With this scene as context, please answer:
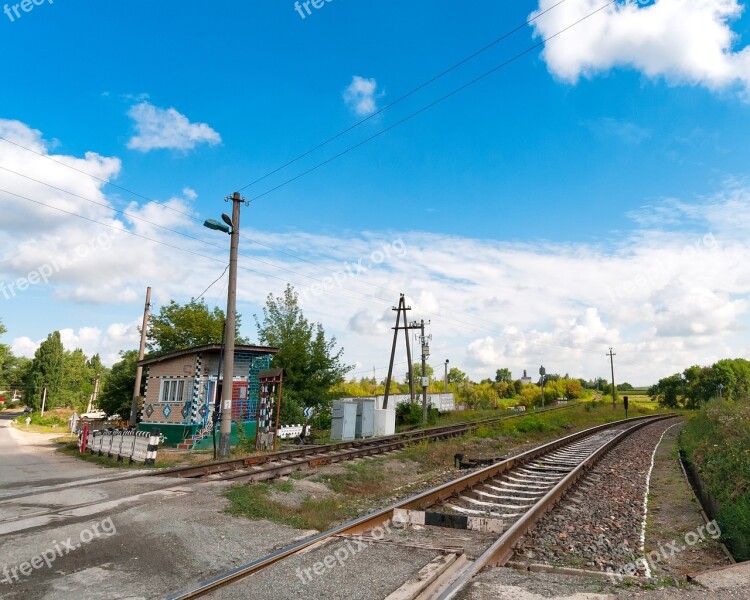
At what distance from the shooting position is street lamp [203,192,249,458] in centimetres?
1648

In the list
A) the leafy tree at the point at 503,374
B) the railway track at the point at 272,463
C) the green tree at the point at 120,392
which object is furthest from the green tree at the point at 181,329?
the leafy tree at the point at 503,374

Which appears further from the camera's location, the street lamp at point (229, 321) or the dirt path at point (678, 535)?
the street lamp at point (229, 321)

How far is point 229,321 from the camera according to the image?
1748 cm

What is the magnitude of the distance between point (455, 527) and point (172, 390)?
1978 centimetres

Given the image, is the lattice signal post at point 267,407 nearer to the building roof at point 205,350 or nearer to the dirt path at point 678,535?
the building roof at point 205,350

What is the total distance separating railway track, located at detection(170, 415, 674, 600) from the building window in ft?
53.5

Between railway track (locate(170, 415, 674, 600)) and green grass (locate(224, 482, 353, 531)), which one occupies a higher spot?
railway track (locate(170, 415, 674, 600))

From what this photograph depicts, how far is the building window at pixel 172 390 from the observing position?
23.5m

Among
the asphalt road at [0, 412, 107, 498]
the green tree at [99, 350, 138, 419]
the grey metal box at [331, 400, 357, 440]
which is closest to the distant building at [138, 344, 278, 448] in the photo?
the grey metal box at [331, 400, 357, 440]

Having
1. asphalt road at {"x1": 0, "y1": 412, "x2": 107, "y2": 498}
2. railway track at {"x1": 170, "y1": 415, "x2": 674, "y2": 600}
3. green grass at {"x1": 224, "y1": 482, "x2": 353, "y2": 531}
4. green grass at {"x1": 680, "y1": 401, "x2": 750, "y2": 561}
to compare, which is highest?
green grass at {"x1": 680, "y1": 401, "x2": 750, "y2": 561}

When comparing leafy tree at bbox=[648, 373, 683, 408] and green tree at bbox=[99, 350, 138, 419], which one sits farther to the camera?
leafy tree at bbox=[648, 373, 683, 408]

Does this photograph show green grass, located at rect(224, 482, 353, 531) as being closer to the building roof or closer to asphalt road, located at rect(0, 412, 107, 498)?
asphalt road, located at rect(0, 412, 107, 498)

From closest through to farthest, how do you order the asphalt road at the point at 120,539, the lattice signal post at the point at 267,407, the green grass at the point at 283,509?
the asphalt road at the point at 120,539, the green grass at the point at 283,509, the lattice signal post at the point at 267,407

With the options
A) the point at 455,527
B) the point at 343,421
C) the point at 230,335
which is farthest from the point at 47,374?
the point at 455,527
